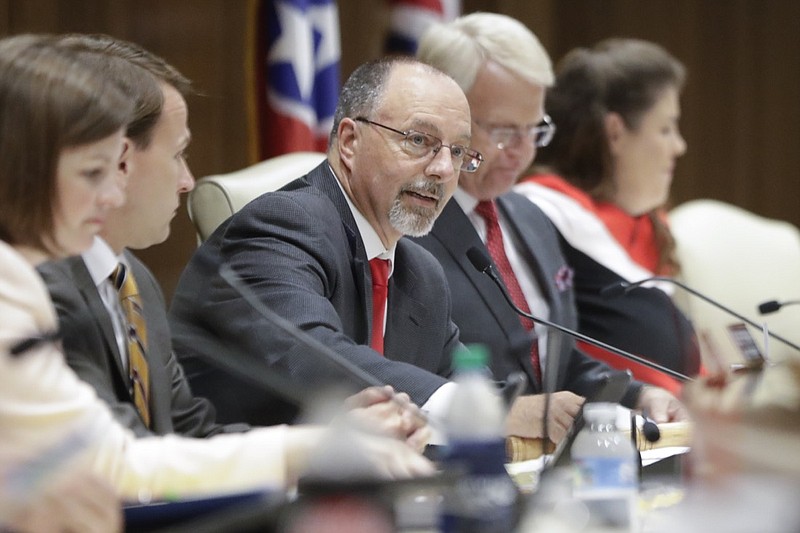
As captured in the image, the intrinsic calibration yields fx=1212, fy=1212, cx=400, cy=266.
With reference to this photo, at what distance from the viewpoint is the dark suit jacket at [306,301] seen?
89.5 inches

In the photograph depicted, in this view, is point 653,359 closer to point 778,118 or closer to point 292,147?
point 292,147

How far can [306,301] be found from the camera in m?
2.30

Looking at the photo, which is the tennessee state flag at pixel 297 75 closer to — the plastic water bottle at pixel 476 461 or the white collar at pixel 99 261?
the white collar at pixel 99 261

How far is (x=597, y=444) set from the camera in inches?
66.6

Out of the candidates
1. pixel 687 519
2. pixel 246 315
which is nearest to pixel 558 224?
pixel 246 315

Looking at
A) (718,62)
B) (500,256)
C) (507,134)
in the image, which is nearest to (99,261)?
(500,256)

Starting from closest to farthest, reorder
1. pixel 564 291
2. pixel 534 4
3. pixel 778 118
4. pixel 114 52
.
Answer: pixel 114 52 < pixel 564 291 < pixel 534 4 < pixel 778 118

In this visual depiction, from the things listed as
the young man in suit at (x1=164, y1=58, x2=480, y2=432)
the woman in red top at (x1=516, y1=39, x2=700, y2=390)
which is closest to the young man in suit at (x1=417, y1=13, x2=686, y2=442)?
the young man in suit at (x1=164, y1=58, x2=480, y2=432)

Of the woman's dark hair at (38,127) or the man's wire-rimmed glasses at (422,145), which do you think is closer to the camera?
the woman's dark hair at (38,127)

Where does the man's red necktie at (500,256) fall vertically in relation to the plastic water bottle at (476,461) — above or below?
below

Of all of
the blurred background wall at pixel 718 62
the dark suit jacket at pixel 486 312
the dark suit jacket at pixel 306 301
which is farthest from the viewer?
the blurred background wall at pixel 718 62

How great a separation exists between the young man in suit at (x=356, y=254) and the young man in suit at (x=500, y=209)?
0.86ft

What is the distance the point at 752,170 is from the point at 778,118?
30 cm

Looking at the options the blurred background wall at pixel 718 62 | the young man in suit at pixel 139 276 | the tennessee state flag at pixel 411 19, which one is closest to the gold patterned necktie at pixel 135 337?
the young man in suit at pixel 139 276
